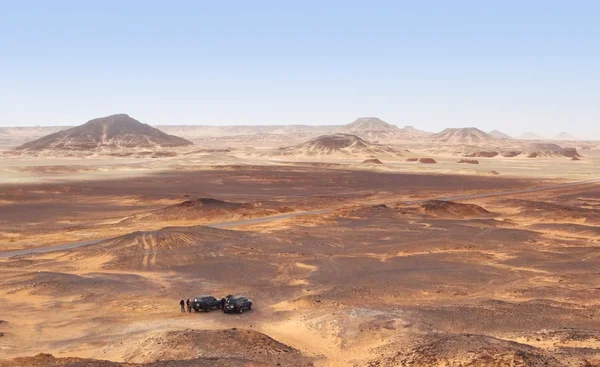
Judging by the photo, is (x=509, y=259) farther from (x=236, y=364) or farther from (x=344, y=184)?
(x=344, y=184)

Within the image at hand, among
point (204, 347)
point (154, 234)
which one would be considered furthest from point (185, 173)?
point (204, 347)

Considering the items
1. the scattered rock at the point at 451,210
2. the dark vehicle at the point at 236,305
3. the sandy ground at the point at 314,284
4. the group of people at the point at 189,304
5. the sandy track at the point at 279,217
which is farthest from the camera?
the scattered rock at the point at 451,210

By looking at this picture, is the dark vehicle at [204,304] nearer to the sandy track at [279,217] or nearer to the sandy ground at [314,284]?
the sandy ground at [314,284]

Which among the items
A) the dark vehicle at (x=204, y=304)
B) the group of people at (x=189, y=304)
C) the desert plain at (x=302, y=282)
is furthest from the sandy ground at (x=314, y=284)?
the dark vehicle at (x=204, y=304)

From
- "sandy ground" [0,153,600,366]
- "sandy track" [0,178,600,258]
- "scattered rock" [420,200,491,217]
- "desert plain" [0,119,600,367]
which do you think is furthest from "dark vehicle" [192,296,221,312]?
"scattered rock" [420,200,491,217]

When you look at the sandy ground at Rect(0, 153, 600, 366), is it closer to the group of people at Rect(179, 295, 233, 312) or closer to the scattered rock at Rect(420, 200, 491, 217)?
the scattered rock at Rect(420, 200, 491, 217)

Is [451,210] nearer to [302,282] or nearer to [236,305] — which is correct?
[302,282]

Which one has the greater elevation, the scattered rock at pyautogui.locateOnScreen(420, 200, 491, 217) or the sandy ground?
the scattered rock at pyautogui.locateOnScreen(420, 200, 491, 217)
